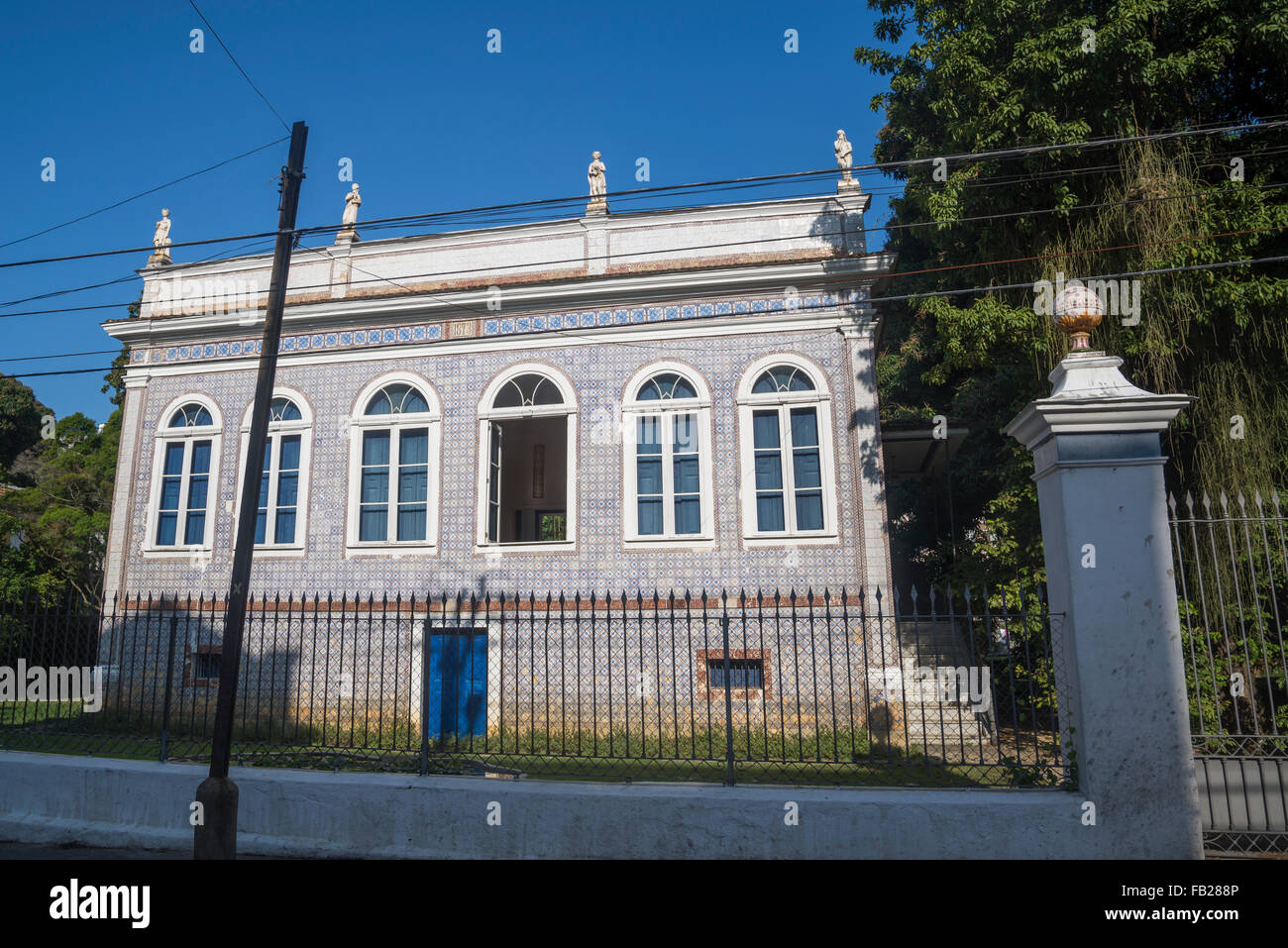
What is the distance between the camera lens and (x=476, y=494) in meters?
13.4

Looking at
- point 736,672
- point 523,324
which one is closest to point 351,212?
point 523,324

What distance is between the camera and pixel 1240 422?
9656 mm

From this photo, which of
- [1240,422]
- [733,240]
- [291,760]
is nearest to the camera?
[291,760]

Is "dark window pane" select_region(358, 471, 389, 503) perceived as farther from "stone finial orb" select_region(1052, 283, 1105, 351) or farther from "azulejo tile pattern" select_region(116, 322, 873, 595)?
"stone finial orb" select_region(1052, 283, 1105, 351)

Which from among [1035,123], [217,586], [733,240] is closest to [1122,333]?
[1035,123]

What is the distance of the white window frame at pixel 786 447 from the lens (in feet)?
40.2

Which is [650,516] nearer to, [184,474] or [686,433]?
[686,433]

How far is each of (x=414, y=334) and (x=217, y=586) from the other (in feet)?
18.1

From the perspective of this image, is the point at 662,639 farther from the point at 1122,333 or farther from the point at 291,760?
the point at 1122,333

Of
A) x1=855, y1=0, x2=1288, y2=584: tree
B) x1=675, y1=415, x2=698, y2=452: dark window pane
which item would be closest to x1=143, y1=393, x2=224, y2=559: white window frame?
x1=675, y1=415, x2=698, y2=452: dark window pane

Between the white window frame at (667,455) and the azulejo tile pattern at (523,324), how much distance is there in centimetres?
95

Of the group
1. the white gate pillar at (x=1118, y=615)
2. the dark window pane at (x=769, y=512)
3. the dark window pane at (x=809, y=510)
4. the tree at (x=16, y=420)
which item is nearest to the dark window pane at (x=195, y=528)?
the dark window pane at (x=769, y=512)

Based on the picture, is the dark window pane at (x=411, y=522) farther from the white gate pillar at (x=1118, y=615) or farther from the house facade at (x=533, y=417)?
the white gate pillar at (x=1118, y=615)

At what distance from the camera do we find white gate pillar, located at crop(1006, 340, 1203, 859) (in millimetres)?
5508
